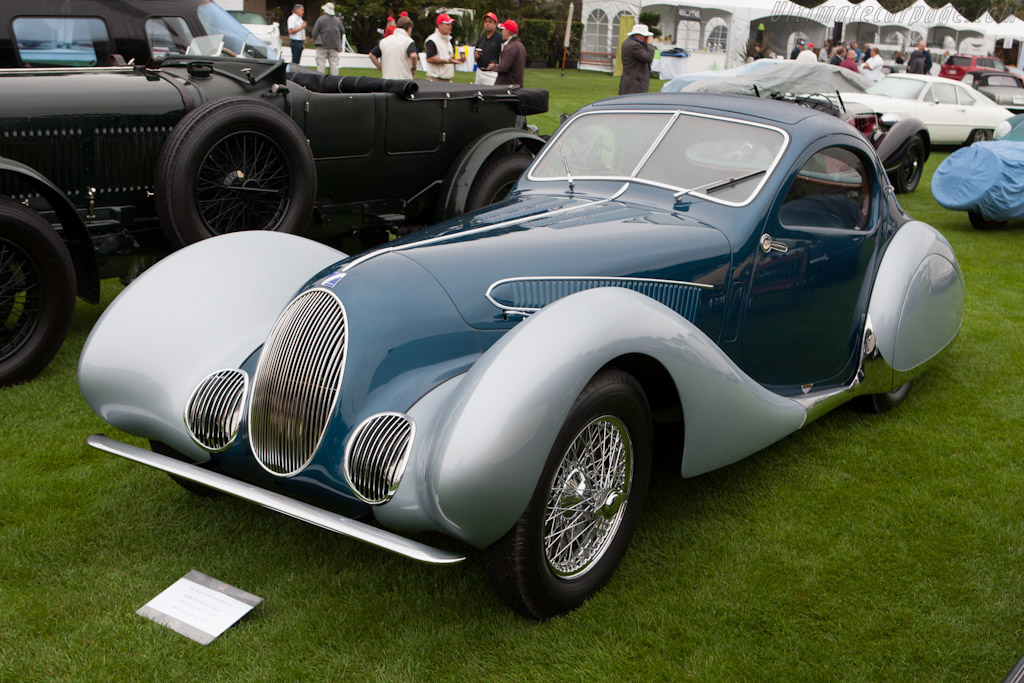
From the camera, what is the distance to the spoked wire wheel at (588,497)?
2.82 metres

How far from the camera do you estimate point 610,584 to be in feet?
10.2

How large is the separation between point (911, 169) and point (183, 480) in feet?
37.7

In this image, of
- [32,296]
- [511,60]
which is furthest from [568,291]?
[511,60]

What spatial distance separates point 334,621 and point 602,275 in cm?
155

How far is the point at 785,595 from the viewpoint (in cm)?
312

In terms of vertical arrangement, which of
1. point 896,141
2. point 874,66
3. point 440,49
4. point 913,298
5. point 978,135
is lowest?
point 913,298

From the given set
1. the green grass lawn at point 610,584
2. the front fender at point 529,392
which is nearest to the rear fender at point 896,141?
the green grass lawn at point 610,584

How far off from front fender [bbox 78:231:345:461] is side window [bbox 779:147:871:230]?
2249 millimetres

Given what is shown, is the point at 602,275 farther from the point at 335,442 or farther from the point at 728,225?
the point at 335,442

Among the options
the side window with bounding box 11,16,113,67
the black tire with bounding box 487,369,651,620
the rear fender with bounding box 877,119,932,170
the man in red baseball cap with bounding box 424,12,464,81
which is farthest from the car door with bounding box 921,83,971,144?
the black tire with bounding box 487,369,651,620

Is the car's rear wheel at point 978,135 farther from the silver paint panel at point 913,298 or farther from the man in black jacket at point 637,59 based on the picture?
the silver paint panel at point 913,298

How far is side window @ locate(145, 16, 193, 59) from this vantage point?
625 centimetres

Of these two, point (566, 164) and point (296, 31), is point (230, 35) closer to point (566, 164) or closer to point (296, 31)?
point (566, 164)

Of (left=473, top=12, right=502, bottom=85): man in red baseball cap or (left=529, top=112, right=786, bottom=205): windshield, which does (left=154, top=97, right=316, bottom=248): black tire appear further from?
(left=473, top=12, right=502, bottom=85): man in red baseball cap
